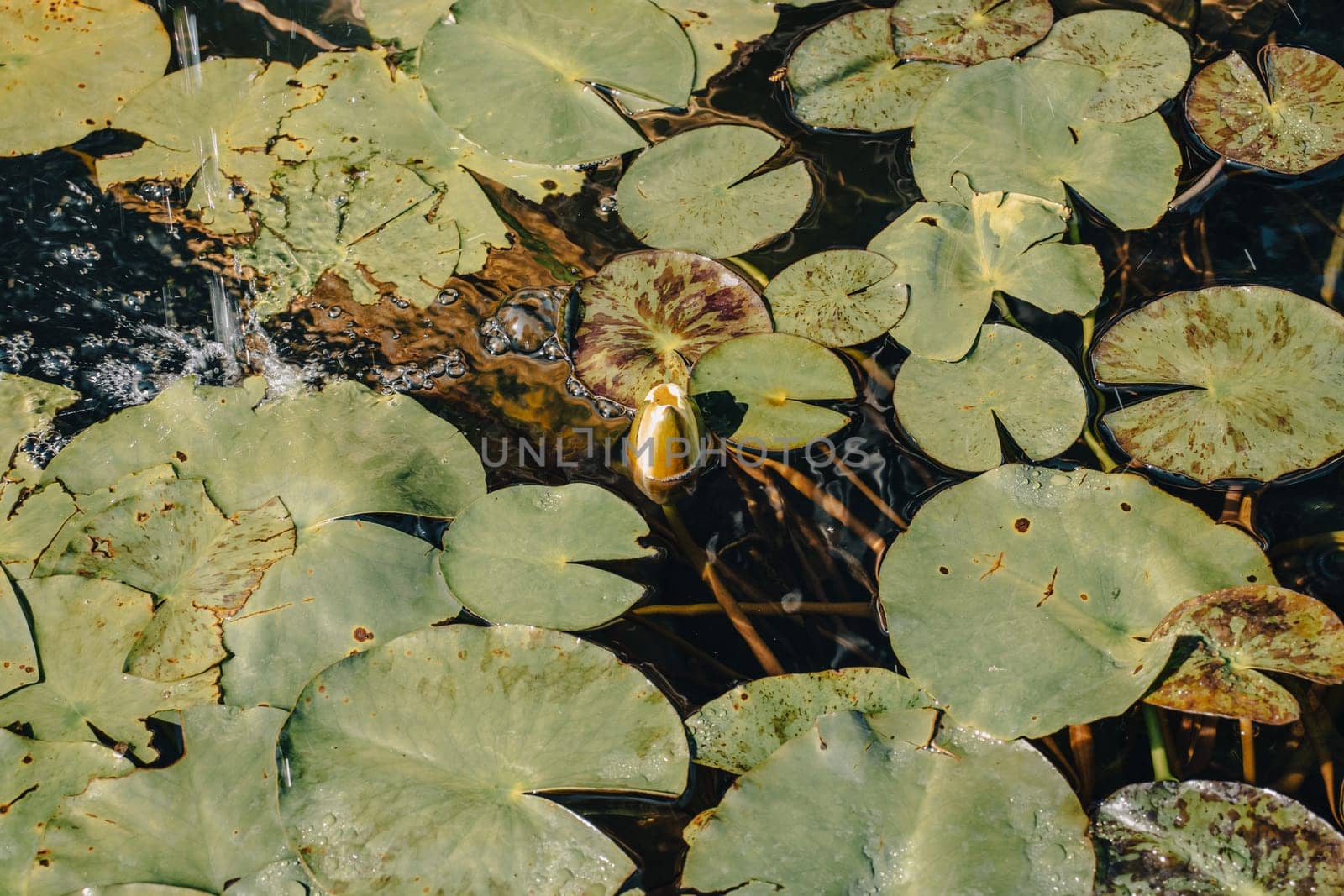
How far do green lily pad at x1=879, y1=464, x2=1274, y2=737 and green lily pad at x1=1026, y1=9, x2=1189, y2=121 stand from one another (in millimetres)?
1060

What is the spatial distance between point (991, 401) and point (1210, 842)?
853 mm

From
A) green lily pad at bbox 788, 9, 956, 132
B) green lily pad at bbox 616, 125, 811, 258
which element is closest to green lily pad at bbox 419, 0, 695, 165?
green lily pad at bbox 616, 125, 811, 258

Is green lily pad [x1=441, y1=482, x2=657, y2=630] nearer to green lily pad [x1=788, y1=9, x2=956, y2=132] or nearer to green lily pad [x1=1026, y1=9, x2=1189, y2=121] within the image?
green lily pad [x1=788, y1=9, x2=956, y2=132]

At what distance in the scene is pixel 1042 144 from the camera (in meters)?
2.19

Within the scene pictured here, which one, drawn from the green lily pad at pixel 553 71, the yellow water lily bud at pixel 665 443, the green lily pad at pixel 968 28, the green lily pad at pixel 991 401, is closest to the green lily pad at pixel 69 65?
the green lily pad at pixel 553 71

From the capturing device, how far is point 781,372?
6.45ft

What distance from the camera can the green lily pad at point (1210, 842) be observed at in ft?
4.50

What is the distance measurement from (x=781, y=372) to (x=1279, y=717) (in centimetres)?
105

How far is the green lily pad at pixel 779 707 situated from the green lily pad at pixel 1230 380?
0.71 meters

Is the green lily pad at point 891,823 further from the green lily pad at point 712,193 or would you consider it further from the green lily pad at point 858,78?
the green lily pad at point 858,78

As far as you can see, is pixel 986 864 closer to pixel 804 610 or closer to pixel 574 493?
pixel 804 610

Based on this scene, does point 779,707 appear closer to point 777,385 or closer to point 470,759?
point 470,759

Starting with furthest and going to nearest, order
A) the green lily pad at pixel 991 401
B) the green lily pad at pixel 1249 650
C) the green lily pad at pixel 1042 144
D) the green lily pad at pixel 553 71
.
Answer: the green lily pad at pixel 553 71 → the green lily pad at pixel 1042 144 → the green lily pad at pixel 991 401 → the green lily pad at pixel 1249 650

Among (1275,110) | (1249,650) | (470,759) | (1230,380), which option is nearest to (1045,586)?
(1249,650)
